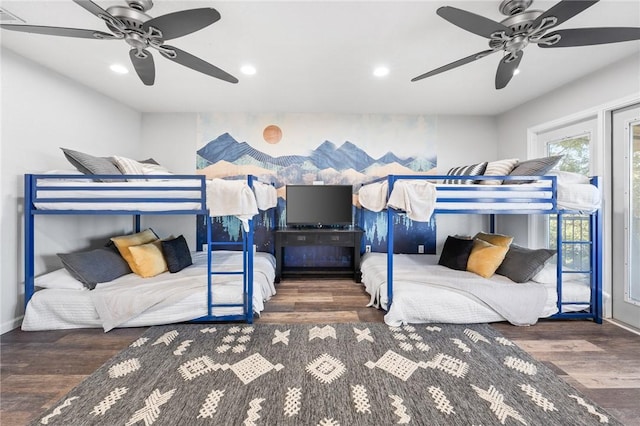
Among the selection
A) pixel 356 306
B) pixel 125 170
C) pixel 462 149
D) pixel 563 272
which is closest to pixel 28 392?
pixel 125 170

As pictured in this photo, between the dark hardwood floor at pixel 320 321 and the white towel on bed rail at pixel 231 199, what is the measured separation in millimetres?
1062

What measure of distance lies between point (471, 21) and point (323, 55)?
1.21 metres

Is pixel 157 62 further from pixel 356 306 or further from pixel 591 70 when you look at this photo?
pixel 591 70

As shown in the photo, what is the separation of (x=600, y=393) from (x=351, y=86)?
10.5 feet

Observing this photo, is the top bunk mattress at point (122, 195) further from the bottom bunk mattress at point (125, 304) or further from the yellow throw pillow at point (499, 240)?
the yellow throw pillow at point (499, 240)

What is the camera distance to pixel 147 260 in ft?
9.44

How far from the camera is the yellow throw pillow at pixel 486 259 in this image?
9.47ft

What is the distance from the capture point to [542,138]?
3.51m

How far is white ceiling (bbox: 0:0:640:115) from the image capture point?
1887 mm

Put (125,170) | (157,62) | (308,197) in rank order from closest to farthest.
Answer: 1. (157,62)
2. (125,170)
3. (308,197)

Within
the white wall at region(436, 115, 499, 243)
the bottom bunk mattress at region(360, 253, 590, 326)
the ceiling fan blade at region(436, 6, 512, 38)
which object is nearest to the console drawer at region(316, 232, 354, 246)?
the bottom bunk mattress at region(360, 253, 590, 326)

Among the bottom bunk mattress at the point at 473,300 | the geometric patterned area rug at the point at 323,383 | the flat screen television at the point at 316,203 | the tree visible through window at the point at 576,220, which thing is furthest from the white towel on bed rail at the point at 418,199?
the tree visible through window at the point at 576,220

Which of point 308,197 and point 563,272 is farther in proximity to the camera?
point 308,197

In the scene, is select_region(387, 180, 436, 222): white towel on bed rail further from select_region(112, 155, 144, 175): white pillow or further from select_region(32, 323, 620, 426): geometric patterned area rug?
select_region(112, 155, 144, 175): white pillow
